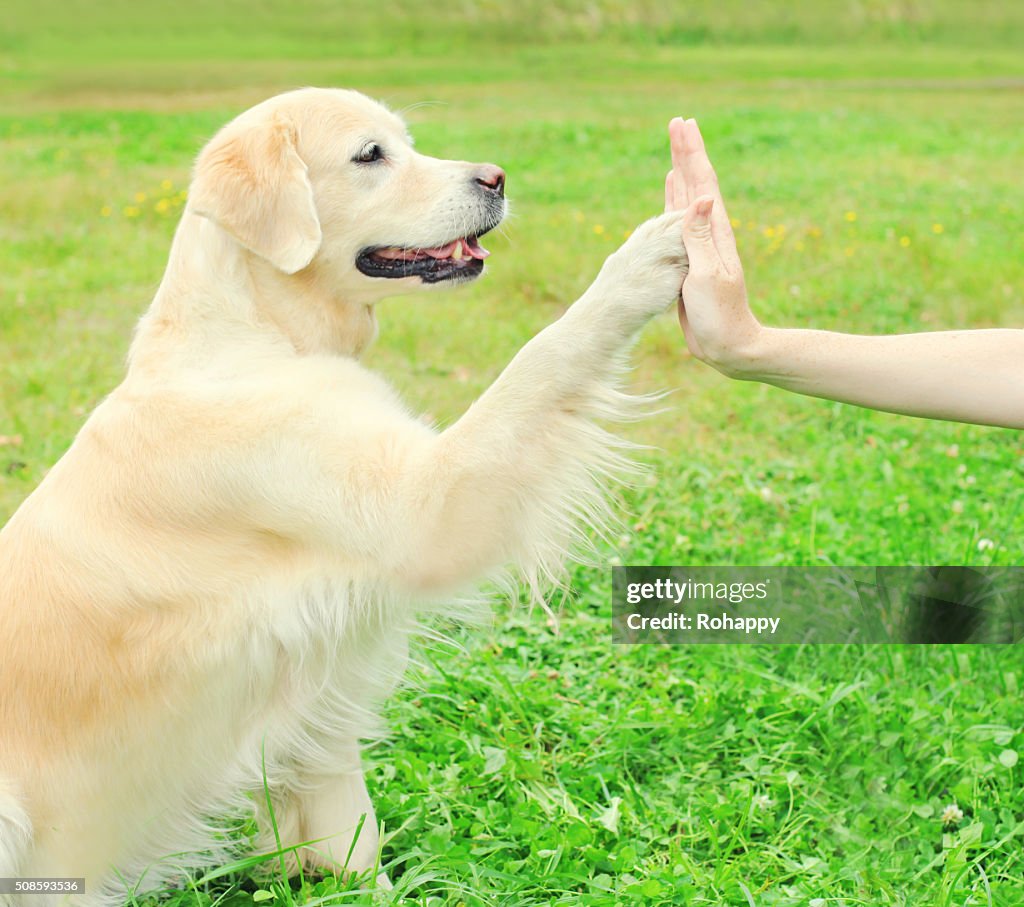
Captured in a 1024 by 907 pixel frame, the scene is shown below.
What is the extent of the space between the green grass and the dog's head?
1.25 metres

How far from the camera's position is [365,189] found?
2879mm

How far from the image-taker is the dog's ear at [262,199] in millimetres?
2646

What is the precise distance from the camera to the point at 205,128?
41.1ft

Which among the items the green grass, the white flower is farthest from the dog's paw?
the white flower

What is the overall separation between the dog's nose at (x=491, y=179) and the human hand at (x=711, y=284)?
1.54 feet

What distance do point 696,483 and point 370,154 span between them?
2.33m

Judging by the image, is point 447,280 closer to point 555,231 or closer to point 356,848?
point 356,848

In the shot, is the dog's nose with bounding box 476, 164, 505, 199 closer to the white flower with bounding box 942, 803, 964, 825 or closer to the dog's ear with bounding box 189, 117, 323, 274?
the dog's ear with bounding box 189, 117, 323, 274

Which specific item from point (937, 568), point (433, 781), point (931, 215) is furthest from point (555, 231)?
point (433, 781)

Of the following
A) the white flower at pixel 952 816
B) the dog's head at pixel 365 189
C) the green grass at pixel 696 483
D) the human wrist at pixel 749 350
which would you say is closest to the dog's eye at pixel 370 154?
the dog's head at pixel 365 189

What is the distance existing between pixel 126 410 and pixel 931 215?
295 inches

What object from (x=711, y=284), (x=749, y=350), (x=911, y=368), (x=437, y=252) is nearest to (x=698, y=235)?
(x=711, y=284)

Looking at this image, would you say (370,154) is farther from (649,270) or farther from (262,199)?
(649,270)

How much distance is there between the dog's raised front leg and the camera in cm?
234
